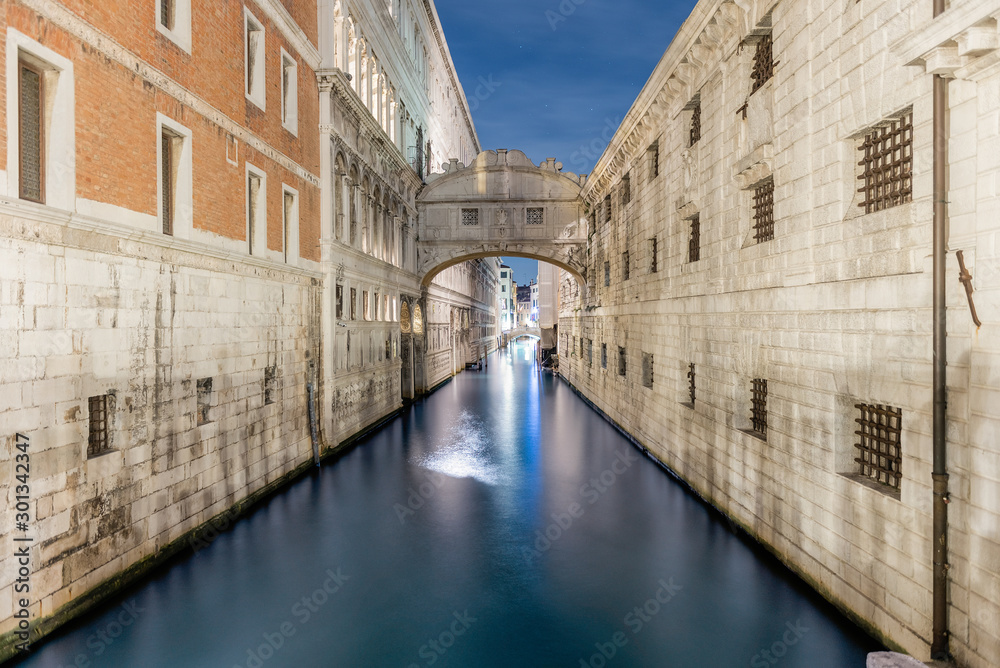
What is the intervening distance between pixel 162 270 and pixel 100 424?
2.49 meters

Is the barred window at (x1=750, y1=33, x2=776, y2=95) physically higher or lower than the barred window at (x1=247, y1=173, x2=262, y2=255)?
higher

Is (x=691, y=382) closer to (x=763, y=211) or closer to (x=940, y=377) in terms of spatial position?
(x=763, y=211)

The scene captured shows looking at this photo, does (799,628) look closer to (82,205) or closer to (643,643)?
(643,643)

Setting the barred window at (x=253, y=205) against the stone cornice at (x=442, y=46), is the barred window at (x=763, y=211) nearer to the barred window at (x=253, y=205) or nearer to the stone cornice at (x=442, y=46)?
the barred window at (x=253, y=205)

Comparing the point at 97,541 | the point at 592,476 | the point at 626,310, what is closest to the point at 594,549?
the point at 592,476

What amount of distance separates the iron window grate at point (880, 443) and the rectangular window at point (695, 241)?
20.6 ft

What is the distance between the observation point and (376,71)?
→ 73.3 ft

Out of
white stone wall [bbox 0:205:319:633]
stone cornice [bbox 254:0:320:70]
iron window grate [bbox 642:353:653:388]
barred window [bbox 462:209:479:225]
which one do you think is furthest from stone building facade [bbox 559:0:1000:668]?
barred window [bbox 462:209:479:225]

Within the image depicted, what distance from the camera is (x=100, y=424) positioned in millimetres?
7980

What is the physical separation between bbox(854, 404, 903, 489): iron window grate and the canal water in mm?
1885

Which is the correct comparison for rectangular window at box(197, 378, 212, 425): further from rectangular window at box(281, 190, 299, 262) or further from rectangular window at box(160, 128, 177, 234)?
rectangular window at box(281, 190, 299, 262)

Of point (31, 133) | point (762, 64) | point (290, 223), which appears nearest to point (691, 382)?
A: point (762, 64)

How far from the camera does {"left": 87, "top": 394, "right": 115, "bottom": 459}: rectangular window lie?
7797 mm

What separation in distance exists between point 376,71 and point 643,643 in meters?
21.5
